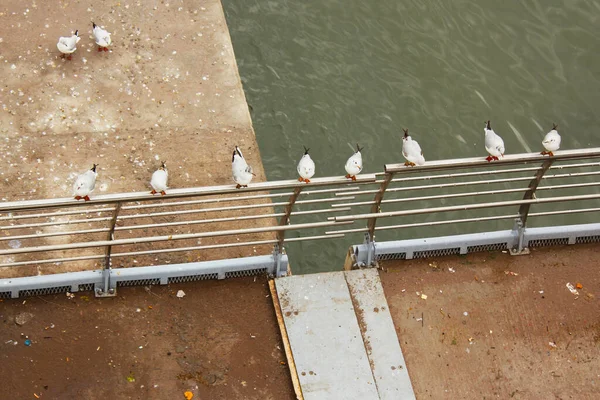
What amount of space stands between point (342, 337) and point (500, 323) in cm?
149

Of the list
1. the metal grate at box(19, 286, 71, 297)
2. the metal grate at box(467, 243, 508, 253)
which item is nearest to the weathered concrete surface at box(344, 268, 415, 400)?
the metal grate at box(467, 243, 508, 253)

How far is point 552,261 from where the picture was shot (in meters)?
8.09

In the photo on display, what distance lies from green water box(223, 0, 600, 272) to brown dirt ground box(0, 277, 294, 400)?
3501 millimetres

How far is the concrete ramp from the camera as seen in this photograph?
6.93 meters

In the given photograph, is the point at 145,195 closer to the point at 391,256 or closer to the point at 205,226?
the point at 205,226

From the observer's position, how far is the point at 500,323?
7559mm

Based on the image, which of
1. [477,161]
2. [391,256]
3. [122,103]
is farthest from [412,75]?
[477,161]

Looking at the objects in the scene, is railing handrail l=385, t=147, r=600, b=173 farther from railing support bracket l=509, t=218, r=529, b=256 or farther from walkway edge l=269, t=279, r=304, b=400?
walkway edge l=269, t=279, r=304, b=400

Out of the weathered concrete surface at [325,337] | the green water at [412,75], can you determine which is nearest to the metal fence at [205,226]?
the weathered concrete surface at [325,337]

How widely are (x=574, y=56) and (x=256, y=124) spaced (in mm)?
5297

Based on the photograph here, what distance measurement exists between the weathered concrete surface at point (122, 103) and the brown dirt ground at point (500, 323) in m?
1.77

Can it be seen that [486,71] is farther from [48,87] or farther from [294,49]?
[48,87]

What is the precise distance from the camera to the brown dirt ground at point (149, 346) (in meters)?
6.88

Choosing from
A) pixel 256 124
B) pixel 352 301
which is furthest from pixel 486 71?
pixel 352 301
